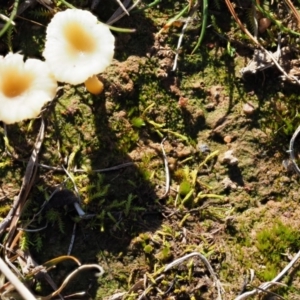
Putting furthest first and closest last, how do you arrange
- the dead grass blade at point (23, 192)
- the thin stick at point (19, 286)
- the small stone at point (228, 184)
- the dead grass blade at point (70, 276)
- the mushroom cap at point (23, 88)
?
1. the small stone at point (228, 184)
2. the dead grass blade at point (23, 192)
3. the dead grass blade at point (70, 276)
4. the mushroom cap at point (23, 88)
5. the thin stick at point (19, 286)

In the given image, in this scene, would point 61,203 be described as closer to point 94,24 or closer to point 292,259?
point 94,24

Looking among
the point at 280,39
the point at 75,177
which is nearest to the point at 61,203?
the point at 75,177

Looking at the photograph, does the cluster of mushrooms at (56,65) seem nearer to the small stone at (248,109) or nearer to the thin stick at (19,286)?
the thin stick at (19,286)

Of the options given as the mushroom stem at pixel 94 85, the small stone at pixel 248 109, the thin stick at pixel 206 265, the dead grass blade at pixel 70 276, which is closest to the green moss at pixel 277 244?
the thin stick at pixel 206 265

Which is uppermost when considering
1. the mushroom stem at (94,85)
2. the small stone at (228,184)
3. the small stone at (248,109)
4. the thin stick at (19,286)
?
the mushroom stem at (94,85)

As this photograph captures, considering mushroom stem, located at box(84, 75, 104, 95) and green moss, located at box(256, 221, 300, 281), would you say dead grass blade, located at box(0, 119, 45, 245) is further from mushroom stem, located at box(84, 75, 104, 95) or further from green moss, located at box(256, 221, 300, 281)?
green moss, located at box(256, 221, 300, 281)

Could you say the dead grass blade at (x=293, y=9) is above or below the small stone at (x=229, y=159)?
Result: above

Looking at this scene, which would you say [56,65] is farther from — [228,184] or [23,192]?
[228,184]

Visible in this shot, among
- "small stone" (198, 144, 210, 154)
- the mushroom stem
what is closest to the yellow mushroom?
the mushroom stem
